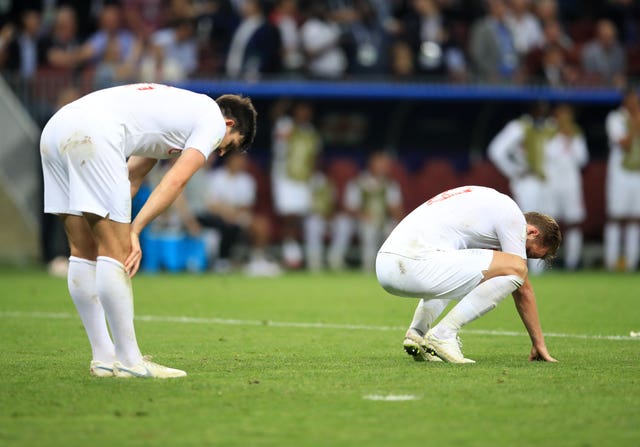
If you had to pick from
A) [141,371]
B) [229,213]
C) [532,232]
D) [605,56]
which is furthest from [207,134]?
[605,56]

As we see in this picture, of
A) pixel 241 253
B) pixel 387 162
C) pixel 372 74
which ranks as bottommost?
pixel 241 253

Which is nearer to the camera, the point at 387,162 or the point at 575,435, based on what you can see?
the point at 575,435

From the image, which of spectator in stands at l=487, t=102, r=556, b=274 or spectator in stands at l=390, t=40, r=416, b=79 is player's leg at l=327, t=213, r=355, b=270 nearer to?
spectator in stands at l=390, t=40, r=416, b=79

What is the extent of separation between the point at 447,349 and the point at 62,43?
13463 mm

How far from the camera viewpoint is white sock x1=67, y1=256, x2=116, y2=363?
719 cm

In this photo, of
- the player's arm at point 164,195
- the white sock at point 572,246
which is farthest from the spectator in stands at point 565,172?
the player's arm at point 164,195

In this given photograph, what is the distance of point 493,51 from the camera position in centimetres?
2095

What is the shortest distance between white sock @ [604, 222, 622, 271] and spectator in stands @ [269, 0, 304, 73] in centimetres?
579

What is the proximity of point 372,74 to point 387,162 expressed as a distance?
1.49 meters

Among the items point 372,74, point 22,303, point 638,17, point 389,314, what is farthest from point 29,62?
point 638,17

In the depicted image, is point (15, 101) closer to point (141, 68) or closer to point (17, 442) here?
point (141, 68)

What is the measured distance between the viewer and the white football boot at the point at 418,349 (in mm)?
8115

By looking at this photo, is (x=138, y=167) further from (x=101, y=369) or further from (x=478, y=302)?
(x=478, y=302)

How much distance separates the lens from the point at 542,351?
318 inches
